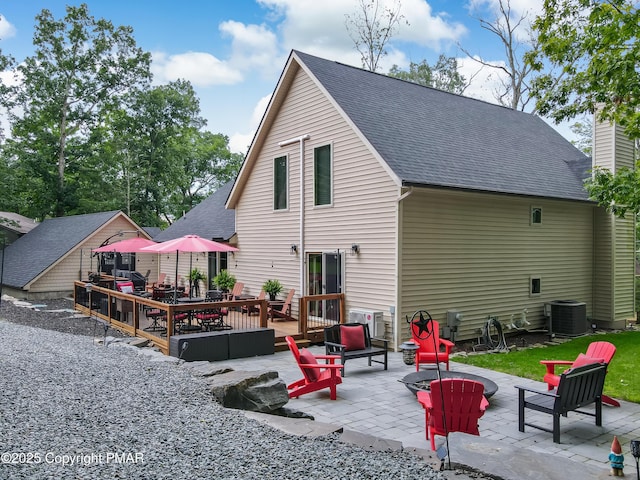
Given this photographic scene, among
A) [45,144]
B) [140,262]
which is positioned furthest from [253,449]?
[45,144]

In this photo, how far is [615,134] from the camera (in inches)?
576

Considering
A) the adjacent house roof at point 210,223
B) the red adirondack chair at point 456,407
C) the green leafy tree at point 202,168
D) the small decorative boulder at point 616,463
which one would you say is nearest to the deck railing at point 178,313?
the adjacent house roof at point 210,223

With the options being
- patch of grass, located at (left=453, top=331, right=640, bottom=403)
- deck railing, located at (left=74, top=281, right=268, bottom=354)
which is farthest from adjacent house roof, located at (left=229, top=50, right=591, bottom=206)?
deck railing, located at (left=74, top=281, right=268, bottom=354)

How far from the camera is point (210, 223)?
19875 millimetres

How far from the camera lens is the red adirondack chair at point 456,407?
5.24 m

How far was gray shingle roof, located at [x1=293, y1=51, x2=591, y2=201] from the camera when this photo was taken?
11625 millimetres

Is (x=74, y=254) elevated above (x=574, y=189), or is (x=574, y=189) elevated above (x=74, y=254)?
(x=574, y=189)

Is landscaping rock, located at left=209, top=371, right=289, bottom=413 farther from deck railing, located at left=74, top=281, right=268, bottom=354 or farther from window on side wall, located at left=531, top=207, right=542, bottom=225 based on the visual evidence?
window on side wall, located at left=531, top=207, right=542, bottom=225

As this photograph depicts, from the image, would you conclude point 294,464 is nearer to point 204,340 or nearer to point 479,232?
point 204,340

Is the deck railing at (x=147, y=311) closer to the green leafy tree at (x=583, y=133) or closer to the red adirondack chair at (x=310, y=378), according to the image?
the red adirondack chair at (x=310, y=378)

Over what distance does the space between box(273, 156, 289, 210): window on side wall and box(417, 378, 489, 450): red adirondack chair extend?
1005 centimetres

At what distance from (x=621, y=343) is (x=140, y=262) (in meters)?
21.2

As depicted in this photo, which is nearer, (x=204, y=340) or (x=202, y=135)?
(x=204, y=340)

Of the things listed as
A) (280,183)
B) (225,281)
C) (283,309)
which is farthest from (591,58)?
(225,281)
